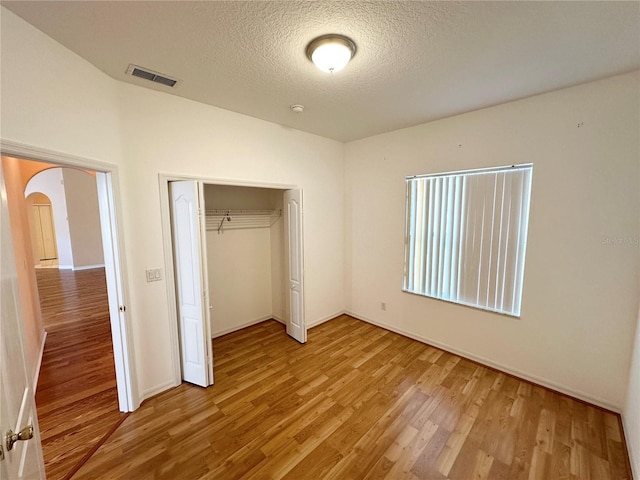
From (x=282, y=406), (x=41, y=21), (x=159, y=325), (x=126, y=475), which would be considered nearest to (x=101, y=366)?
(x=159, y=325)

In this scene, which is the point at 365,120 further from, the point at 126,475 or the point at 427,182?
the point at 126,475

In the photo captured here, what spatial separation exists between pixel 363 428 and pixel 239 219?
9.57 feet

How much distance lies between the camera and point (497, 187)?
→ 2.74 meters

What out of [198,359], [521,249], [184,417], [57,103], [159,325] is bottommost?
[184,417]

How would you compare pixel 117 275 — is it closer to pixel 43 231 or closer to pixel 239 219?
pixel 239 219

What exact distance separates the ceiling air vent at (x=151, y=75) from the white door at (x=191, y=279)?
84cm

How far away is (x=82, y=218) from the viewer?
801 cm

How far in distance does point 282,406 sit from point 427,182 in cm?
297

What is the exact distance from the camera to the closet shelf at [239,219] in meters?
3.52

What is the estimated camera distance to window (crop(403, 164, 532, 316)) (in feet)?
8.73

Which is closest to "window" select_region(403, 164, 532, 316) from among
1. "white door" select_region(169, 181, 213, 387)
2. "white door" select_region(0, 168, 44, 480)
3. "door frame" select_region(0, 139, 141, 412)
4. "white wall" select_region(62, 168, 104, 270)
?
"white door" select_region(169, 181, 213, 387)

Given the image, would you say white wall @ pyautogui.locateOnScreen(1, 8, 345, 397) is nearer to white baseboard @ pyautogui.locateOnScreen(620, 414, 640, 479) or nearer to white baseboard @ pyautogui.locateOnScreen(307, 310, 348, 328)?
white baseboard @ pyautogui.locateOnScreen(307, 310, 348, 328)

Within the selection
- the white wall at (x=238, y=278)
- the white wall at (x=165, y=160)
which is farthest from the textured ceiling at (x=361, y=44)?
the white wall at (x=238, y=278)

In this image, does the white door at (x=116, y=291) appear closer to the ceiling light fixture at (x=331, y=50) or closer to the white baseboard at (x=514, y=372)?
the ceiling light fixture at (x=331, y=50)
